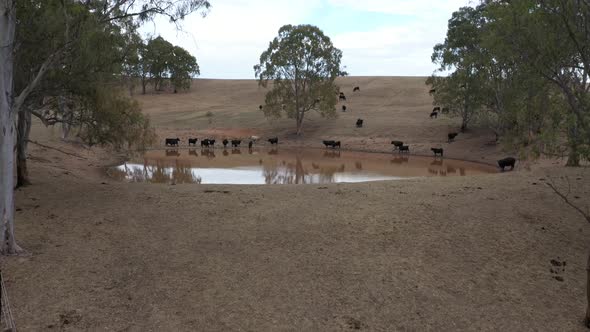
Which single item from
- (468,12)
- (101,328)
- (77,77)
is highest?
(468,12)

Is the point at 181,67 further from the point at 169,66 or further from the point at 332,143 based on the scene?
the point at 332,143

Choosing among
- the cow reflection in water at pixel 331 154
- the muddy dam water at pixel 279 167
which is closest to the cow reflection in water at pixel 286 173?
the muddy dam water at pixel 279 167

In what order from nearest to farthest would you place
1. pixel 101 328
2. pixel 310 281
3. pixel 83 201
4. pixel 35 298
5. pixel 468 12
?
1. pixel 101 328
2. pixel 35 298
3. pixel 310 281
4. pixel 83 201
5. pixel 468 12

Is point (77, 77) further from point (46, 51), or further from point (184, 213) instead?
point (184, 213)

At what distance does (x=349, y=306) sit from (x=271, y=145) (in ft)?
137

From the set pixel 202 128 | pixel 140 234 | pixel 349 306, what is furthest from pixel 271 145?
pixel 349 306

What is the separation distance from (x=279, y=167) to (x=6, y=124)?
23.5m

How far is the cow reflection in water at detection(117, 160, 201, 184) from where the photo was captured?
26.3 meters

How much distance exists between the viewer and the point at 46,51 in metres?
15.2

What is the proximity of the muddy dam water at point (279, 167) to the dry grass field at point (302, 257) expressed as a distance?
8.08 m

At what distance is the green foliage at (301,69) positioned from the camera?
50875 millimetres

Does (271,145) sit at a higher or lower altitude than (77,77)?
lower

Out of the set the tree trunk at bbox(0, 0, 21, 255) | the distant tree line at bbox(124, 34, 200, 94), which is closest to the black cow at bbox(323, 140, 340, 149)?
the tree trunk at bbox(0, 0, 21, 255)

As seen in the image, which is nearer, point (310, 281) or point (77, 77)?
point (310, 281)
